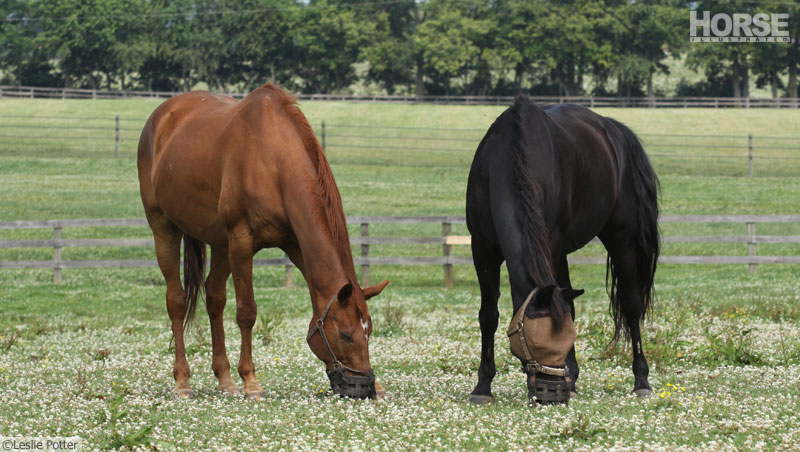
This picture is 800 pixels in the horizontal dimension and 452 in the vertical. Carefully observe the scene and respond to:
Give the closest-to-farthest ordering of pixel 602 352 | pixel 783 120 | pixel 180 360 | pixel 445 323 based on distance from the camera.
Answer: pixel 180 360 < pixel 602 352 < pixel 445 323 < pixel 783 120

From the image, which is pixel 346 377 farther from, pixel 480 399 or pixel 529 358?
pixel 529 358

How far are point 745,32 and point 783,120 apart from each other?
26966mm

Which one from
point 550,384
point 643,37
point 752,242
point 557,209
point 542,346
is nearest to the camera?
point 542,346

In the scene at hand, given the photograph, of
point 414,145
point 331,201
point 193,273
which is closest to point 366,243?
point 193,273

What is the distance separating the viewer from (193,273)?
27.7ft

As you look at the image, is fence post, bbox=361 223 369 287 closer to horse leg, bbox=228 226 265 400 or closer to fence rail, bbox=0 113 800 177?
horse leg, bbox=228 226 265 400

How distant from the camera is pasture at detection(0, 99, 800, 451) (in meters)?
5.45

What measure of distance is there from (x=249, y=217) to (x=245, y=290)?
1.84ft

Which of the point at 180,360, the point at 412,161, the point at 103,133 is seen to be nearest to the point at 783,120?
the point at 412,161

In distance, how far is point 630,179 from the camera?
7.78 m

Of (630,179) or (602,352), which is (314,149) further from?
(602,352)

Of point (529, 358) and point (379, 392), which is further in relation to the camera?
point (379, 392)

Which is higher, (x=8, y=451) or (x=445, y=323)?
(x=8, y=451)

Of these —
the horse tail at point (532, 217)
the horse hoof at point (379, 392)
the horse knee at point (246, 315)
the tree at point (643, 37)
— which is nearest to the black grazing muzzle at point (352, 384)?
the horse hoof at point (379, 392)
